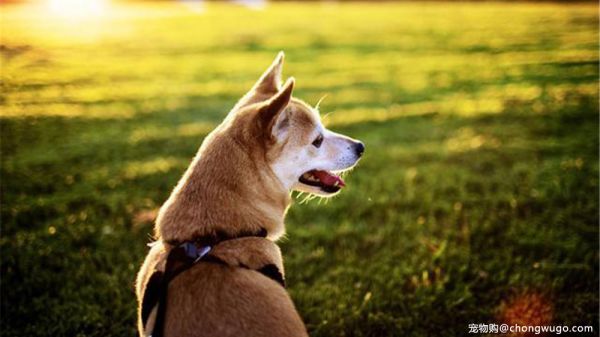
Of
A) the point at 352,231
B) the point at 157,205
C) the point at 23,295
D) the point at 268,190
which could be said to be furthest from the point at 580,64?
the point at 23,295

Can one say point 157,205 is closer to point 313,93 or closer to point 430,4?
point 313,93

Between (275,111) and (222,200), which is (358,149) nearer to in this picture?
(275,111)

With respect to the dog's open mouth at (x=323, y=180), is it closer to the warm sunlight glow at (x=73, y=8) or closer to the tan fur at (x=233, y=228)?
the tan fur at (x=233, y=228)

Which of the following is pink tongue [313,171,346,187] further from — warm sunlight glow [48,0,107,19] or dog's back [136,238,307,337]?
warm sunlight glow [48,0,107,19]

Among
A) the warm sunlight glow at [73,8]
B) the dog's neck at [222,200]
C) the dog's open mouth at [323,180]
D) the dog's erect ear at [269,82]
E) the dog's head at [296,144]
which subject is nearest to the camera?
the dog's neck at [222,200]

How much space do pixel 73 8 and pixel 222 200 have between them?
37.6 metres

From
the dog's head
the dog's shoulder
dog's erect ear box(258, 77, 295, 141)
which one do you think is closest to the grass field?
the dog's head

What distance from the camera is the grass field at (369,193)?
4.70 metres

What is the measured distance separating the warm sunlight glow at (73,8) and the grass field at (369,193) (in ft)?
58.7

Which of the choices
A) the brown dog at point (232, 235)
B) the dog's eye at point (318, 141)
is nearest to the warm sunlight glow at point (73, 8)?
the dog's eye at point (318, 141)

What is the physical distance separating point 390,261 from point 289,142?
2372 millimetres

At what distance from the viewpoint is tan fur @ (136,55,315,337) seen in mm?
2609

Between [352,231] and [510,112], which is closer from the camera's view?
[352,231]

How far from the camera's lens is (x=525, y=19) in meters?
31.0
